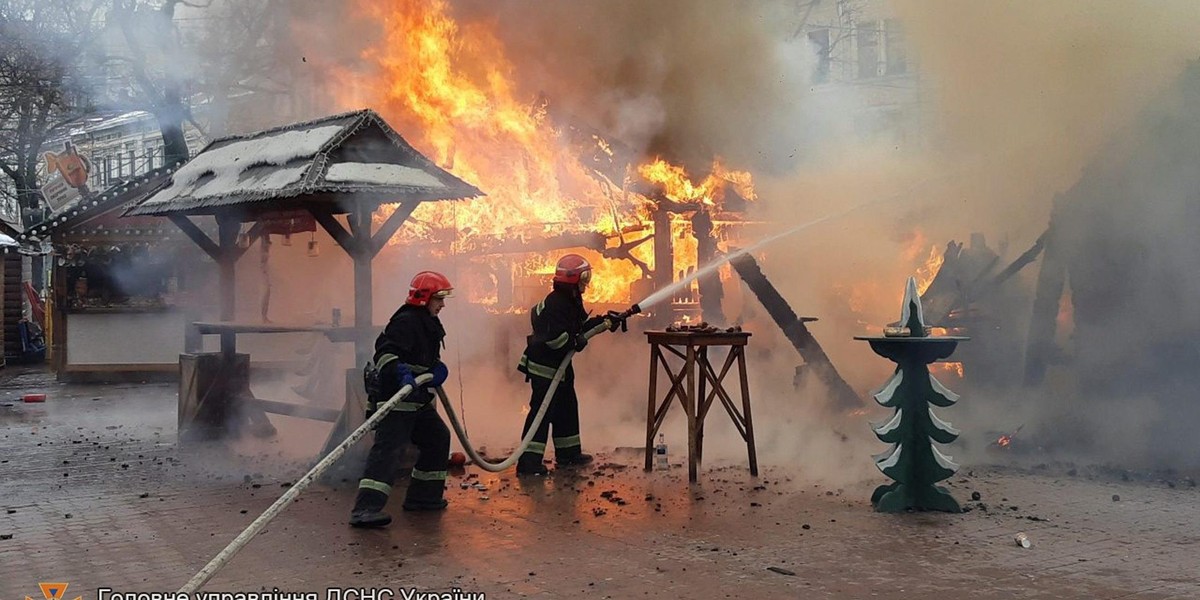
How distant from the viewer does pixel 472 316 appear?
1360cm

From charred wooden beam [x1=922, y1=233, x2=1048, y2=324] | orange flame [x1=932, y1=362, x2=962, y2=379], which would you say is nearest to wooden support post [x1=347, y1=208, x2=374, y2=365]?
charred wooden beam [x1=922, y1=233, x2=1048, y2=324]

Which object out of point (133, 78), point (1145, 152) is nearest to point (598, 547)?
point (1145, 152)

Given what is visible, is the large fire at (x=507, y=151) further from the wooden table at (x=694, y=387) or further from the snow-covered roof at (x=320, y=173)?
the wooden table at (x=694, y=387)

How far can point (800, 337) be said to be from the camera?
1066 cm

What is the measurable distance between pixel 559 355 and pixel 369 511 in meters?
2.62

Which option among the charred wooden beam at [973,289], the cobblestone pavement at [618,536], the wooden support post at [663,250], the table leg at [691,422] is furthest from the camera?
the wooden support post at [663,250]

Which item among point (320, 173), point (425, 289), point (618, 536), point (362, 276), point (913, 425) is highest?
point (320, 173)

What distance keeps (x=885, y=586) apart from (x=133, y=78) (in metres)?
20.7

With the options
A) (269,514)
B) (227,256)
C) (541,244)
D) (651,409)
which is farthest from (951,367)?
(269,514)

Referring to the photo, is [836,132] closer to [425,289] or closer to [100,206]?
[425,289]

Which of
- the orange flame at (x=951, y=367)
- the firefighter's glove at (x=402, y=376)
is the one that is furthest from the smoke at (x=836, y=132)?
the firefighter's glove at (x=402, y=376)

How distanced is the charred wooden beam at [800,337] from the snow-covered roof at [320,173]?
328 centimetres

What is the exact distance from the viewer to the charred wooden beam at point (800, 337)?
1059 centimetres

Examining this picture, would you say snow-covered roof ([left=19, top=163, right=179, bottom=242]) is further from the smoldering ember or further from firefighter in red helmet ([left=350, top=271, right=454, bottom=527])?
firefighter in red helmet ([left=350, top=271, right=454, bottom=527])
